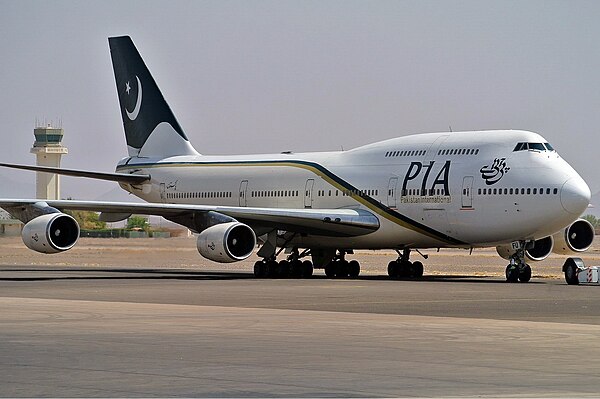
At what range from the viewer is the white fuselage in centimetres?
3453

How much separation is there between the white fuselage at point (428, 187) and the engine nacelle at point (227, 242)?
4173 millimetres

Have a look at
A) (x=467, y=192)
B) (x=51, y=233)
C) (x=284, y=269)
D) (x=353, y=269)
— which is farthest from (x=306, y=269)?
(x=51, y=233)

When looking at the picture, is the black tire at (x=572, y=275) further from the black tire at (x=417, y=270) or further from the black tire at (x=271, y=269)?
the black tire at (x=271, y=269)

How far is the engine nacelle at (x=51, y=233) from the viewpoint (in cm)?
3534

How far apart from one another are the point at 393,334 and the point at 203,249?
65.3 ft

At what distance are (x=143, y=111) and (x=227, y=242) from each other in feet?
46.1

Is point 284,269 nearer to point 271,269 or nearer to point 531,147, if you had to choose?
point 271,269

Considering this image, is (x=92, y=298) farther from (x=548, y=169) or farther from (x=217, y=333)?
(x=548, y=169)

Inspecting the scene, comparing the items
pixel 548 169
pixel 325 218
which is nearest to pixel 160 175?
pixel 325 218

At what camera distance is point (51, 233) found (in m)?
35.4

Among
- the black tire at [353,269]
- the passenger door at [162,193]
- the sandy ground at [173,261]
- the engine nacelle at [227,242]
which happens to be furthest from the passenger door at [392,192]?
the passenger door at [162,193]

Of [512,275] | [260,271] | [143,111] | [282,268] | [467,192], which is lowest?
[260,271]

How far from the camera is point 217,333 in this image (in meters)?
16.7

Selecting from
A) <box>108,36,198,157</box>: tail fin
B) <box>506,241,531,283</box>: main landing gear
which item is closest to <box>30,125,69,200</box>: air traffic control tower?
<box>108,36,198,157</box>: tail fin
